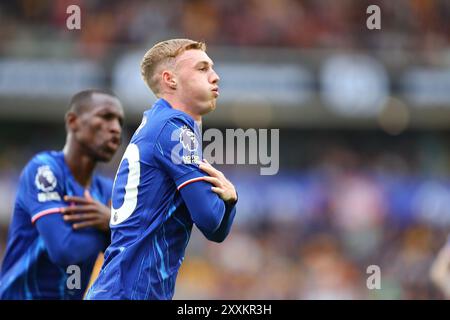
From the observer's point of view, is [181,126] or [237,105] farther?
[237,105]

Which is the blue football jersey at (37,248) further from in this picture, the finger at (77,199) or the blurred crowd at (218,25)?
the blurred crowd at (218,25)

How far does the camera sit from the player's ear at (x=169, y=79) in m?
4.91

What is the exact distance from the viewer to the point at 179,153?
463 centimetres

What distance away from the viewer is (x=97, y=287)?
4.64 meters

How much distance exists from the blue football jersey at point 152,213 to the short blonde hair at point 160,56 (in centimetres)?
31

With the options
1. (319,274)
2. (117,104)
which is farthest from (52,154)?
(319,274)

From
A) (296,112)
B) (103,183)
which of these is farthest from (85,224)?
(296,112)

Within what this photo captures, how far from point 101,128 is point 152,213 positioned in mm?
1761

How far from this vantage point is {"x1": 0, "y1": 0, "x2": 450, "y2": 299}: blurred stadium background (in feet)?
51.9

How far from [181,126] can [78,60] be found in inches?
512
